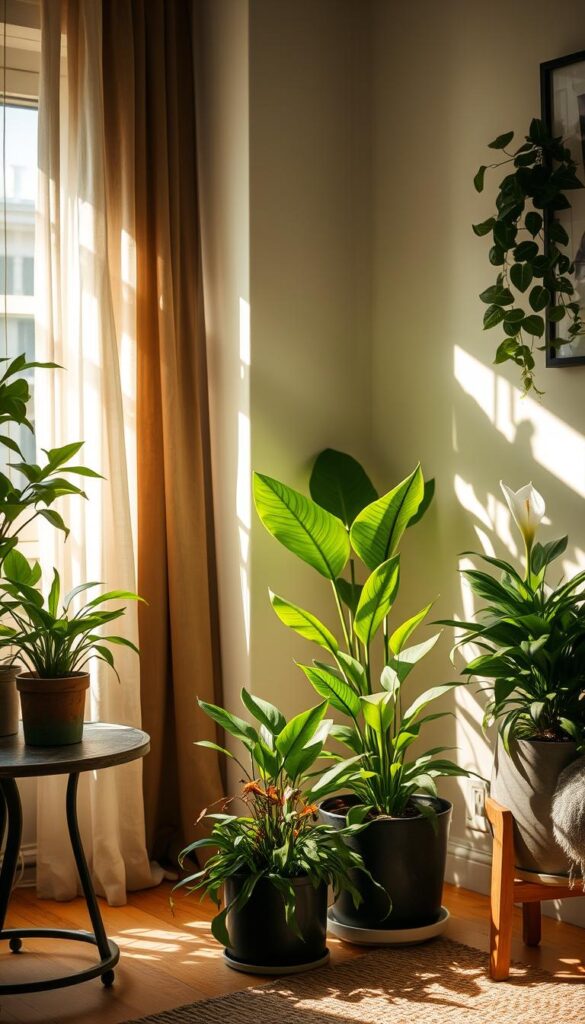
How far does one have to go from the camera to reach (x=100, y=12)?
347 cm

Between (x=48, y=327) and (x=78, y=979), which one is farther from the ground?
(x=48, y=327)

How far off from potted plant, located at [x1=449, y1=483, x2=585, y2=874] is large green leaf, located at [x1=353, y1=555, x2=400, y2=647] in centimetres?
27

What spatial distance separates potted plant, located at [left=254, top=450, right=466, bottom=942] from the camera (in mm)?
3047

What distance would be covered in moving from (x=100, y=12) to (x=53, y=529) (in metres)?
1.50

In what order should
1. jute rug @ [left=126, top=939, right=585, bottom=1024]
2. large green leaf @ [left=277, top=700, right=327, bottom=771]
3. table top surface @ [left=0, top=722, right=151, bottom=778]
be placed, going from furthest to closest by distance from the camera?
large green leaf @ [left=277, top=700, right=327, bottom=771] → jute rug @ [left=126, top=939, right=585, bottom=1024] → table top surface @ [left=0, top=722, right=151, bottom=778]

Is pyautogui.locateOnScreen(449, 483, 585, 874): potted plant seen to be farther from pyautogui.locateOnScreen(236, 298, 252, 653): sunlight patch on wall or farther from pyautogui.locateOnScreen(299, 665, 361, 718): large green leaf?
pyautogui.locateOnScreen(236, 298, 252, 653): sunlight patch on wall

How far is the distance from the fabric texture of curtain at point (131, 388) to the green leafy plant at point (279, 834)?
0.59m

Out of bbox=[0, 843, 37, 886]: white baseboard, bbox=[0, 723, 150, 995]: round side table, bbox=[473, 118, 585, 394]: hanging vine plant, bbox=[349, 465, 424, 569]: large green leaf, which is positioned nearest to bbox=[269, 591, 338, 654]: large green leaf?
bbox=[349, 465, 424, 569]: large green leaf

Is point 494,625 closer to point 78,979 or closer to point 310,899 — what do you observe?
point 310,899

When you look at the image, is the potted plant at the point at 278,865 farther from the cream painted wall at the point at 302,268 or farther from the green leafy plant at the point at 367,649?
the cream painted wall at the point at 302,268

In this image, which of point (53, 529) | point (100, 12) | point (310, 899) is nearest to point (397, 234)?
point (100, 12)

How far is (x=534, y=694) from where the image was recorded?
286 centimetres

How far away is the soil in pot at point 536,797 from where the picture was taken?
2744 mm

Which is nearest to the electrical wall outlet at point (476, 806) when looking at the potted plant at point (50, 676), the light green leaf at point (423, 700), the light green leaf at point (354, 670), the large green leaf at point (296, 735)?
the light green leaf at point (423, 700)
